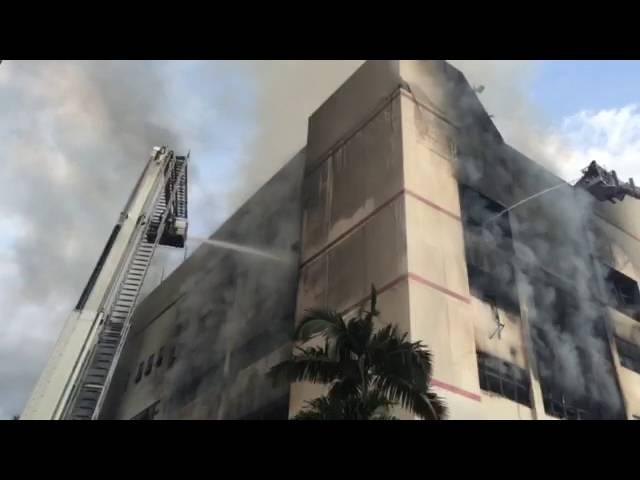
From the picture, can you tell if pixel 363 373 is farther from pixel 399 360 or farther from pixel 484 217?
pixel 484 217

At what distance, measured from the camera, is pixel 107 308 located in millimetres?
19219

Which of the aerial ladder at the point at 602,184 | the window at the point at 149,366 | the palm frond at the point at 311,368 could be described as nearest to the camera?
the palm frond at the point at 311,368

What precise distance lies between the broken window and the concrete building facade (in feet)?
0.29

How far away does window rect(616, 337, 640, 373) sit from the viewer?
69.2ft

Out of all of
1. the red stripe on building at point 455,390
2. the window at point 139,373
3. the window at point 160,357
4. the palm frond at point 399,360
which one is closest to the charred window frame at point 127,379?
the window at point 139,373

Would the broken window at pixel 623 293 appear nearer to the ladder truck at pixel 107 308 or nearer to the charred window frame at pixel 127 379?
the ladder truck at pixel 107 308

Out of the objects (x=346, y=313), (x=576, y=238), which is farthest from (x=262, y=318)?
(x=576, y=238)

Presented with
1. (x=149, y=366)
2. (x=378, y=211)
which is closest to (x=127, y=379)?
(x=149, y=366)

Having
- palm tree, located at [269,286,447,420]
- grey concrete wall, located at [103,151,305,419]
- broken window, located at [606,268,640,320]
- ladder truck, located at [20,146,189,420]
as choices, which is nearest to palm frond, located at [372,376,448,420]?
palm tree, located at [269,286,447,420]

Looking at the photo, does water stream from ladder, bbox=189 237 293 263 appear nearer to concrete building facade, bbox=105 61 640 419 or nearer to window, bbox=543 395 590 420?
concrete building facade, bbox=105 61 640 419

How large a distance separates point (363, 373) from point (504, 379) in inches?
339

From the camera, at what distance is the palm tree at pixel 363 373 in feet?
28.8

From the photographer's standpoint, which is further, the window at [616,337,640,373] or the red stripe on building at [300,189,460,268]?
the window at [616,337,640,373]

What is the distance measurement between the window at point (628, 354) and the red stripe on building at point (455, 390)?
9.24 m
